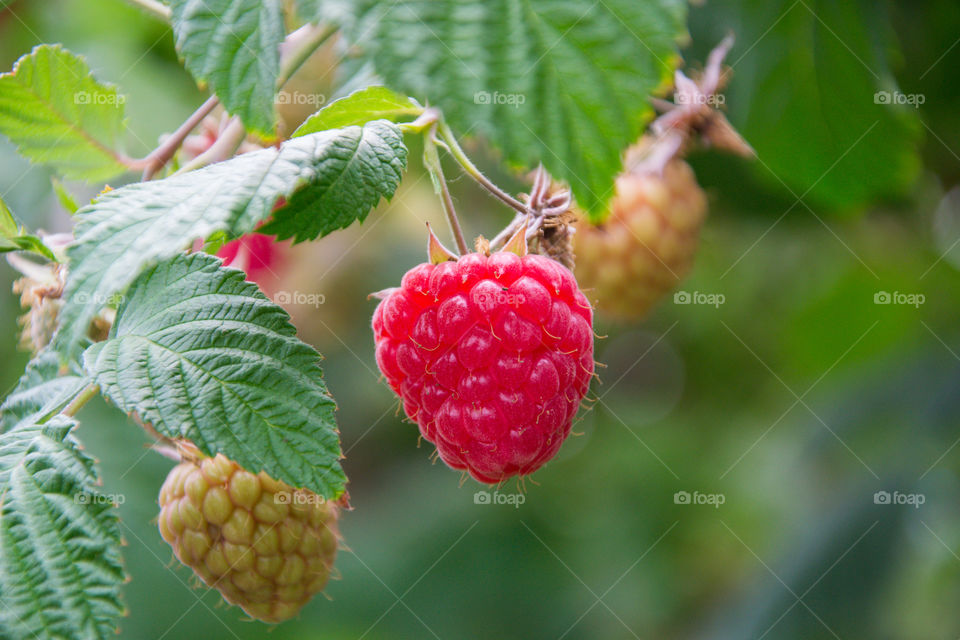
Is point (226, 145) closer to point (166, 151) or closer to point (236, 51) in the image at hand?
point (166, 151)

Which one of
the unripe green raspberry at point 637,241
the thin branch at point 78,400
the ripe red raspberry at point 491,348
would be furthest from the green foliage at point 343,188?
the unripe green raspberry at point 637,241

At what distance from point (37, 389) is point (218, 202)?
1.32ft

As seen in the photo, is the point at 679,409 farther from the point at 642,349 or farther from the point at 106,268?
Answer: the point at 106,268

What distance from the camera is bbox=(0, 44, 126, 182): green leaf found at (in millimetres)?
830

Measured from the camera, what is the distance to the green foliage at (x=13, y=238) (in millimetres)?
743

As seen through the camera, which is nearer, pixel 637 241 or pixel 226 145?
pixel 226 145

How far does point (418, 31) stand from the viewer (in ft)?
1.58

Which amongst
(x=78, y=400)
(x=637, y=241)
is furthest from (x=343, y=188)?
(x=637, y=241)

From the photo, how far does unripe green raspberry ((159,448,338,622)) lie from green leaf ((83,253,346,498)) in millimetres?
208

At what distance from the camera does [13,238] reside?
744 mm

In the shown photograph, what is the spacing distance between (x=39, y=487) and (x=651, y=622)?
1956mm

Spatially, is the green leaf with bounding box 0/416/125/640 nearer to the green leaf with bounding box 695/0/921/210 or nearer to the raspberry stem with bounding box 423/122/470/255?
the raspberry stem with bounding box 423/122/470/255

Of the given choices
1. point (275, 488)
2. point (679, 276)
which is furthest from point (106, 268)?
point (679, 276)

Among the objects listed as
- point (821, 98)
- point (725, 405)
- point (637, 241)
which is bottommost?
point (725, 405)
